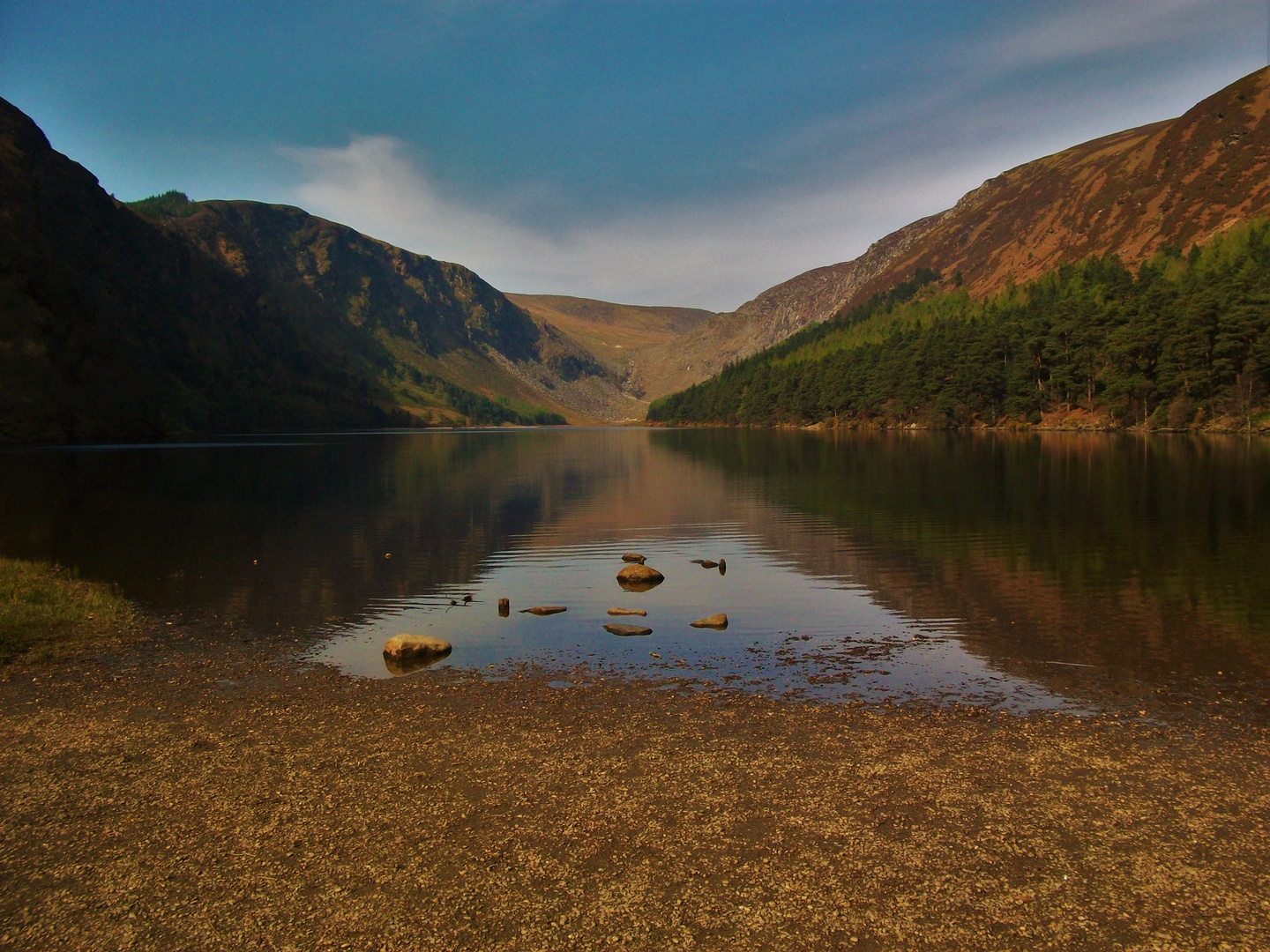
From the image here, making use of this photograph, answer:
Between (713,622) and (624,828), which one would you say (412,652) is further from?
(624,828)

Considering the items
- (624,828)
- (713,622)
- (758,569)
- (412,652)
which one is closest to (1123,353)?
(758,569)

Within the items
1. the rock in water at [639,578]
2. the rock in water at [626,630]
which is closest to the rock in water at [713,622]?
the rock in water at [626,630]

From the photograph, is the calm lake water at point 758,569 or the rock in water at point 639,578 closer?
the calm lake water at point 758,569

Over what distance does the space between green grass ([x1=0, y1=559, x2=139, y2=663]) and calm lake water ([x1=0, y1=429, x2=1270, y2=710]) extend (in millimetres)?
2094

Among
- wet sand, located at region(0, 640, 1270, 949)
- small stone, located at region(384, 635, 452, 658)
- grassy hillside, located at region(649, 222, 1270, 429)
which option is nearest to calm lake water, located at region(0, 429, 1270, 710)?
small stone, located at region(384, 635, 452, 658)

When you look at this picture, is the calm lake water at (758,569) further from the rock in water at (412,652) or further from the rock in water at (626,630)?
the rock in water at (626,630)

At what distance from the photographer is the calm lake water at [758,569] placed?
19.4 m

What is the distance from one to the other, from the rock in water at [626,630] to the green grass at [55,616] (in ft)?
45.5

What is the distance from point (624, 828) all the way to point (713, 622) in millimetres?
13236

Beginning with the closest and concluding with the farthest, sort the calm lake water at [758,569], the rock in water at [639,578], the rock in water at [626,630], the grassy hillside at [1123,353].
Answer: the calm lake water at [758,569] < the rock in water at [626,630] < the rock in water at [639,578] < the grassy hillside at [1123,353]

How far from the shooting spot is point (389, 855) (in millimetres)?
9961

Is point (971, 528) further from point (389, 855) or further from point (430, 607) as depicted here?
point (389, 855)

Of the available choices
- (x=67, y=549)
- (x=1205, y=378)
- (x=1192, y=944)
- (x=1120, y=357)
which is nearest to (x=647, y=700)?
(x=1192, y=944)

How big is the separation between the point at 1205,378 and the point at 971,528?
109 metres
